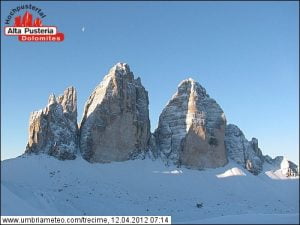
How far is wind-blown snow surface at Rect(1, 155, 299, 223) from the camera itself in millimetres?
45594

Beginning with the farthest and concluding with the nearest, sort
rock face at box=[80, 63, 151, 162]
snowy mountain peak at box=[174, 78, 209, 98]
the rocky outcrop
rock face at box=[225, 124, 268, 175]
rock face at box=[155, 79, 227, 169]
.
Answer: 1. the rocky outcrop
2. rock face at box=[225, 124, 268, 175]
3. snowy mountain peak at box=[174, 78, 209, 98]
4. rock face at box=[155, 79, 227, 169]
5. rock face at box=[80, 63, 151, 162]

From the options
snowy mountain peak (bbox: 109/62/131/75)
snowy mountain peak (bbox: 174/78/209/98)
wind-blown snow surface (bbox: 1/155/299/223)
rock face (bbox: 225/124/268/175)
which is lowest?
wind-blown snow surface (bbox: 1/155/299/223)

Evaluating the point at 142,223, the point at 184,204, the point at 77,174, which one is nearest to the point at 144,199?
the point at 184,204

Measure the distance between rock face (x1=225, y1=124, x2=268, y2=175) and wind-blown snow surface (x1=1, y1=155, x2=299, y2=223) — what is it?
11.5 ft

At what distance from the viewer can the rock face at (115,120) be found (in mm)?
57656

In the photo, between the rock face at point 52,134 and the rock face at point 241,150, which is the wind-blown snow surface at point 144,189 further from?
the rock face at point 241,150

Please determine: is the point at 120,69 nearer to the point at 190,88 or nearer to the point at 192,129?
the point at 190,88

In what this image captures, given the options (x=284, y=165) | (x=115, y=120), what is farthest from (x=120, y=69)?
(x=284, y=165)

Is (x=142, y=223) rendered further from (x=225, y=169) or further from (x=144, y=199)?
(x=225, y=169)

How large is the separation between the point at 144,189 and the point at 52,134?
13064 mm

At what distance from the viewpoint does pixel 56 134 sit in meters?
55.2

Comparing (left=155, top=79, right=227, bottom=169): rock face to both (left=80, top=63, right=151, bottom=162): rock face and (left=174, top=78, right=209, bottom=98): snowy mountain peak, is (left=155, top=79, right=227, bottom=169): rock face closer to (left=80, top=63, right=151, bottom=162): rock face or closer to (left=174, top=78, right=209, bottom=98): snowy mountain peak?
(left=174, top=78, right=209, bottom=98): snowy mountain peak

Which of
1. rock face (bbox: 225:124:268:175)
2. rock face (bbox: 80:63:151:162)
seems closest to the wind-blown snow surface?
rock face (bbox: 80:63:151:162)

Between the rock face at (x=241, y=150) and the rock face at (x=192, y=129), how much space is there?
3947 mm
